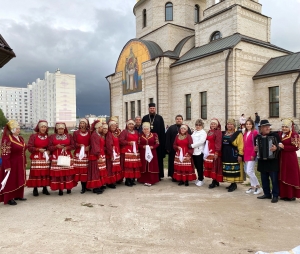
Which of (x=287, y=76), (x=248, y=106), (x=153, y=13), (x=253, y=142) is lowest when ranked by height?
(x=253, y=142)

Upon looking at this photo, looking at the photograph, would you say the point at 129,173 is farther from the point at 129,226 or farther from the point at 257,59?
the point at 257,59

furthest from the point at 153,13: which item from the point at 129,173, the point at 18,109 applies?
the point at 18,109

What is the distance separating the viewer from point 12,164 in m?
5.22

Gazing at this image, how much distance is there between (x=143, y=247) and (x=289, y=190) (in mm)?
3551

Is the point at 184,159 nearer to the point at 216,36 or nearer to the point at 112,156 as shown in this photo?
the point at 112,156

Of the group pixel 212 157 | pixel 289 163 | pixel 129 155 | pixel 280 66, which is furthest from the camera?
pixel 280 66

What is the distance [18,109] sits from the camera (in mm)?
103250

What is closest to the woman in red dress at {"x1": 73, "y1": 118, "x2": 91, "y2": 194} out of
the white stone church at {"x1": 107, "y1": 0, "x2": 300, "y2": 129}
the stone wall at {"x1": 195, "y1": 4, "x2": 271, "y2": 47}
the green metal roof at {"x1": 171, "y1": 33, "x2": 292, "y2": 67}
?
the white stone church at {"x1": 107, "y1": 0, "x2": 300, "y2": 129}

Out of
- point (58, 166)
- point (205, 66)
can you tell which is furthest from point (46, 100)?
point (58, 166)

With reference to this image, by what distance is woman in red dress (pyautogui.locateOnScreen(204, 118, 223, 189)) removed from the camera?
632cm

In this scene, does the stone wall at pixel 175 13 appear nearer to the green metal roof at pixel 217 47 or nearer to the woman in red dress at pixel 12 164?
the green metal roof at pixel 217 47

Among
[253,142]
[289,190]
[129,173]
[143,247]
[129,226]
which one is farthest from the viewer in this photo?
[129,173]

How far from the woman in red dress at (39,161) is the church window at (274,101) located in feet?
49.9

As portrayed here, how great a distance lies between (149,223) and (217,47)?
16.7 m
